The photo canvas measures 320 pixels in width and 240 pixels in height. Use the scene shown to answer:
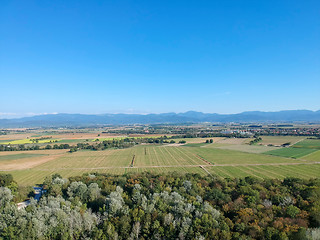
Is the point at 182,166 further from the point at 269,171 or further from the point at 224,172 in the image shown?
the point at 269,171

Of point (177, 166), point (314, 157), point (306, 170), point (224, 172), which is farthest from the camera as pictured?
point (314, 157)

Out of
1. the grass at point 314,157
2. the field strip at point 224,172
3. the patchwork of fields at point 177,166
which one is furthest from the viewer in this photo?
the grass at point 314,157

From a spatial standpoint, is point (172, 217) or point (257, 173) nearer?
point (172, 217)

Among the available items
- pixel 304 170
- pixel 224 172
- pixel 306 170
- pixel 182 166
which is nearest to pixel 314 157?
pixel 306 170

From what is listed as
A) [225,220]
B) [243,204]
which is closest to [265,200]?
[243,204]

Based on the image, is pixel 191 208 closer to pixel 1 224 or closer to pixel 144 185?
pixel 144 185

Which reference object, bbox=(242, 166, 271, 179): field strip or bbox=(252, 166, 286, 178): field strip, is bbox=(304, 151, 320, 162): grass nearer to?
bbox=(252, 166, 286, 178): field strip

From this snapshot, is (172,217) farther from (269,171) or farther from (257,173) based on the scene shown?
(269,171)

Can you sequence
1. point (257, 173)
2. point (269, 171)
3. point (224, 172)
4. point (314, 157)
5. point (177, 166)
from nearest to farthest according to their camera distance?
point (257, 173)
point (269, 171)
point (224, 172)
point (177, 166)
point (314, 157)

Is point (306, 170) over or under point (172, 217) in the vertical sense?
under

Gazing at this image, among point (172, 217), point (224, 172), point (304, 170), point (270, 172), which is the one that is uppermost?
point (172, 217)

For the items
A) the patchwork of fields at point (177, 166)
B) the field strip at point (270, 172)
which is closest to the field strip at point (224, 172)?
the patchwork of fields at point (177, 166)

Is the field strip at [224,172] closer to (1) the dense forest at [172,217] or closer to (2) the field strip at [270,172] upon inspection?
(2) the field strip at [270,172]
